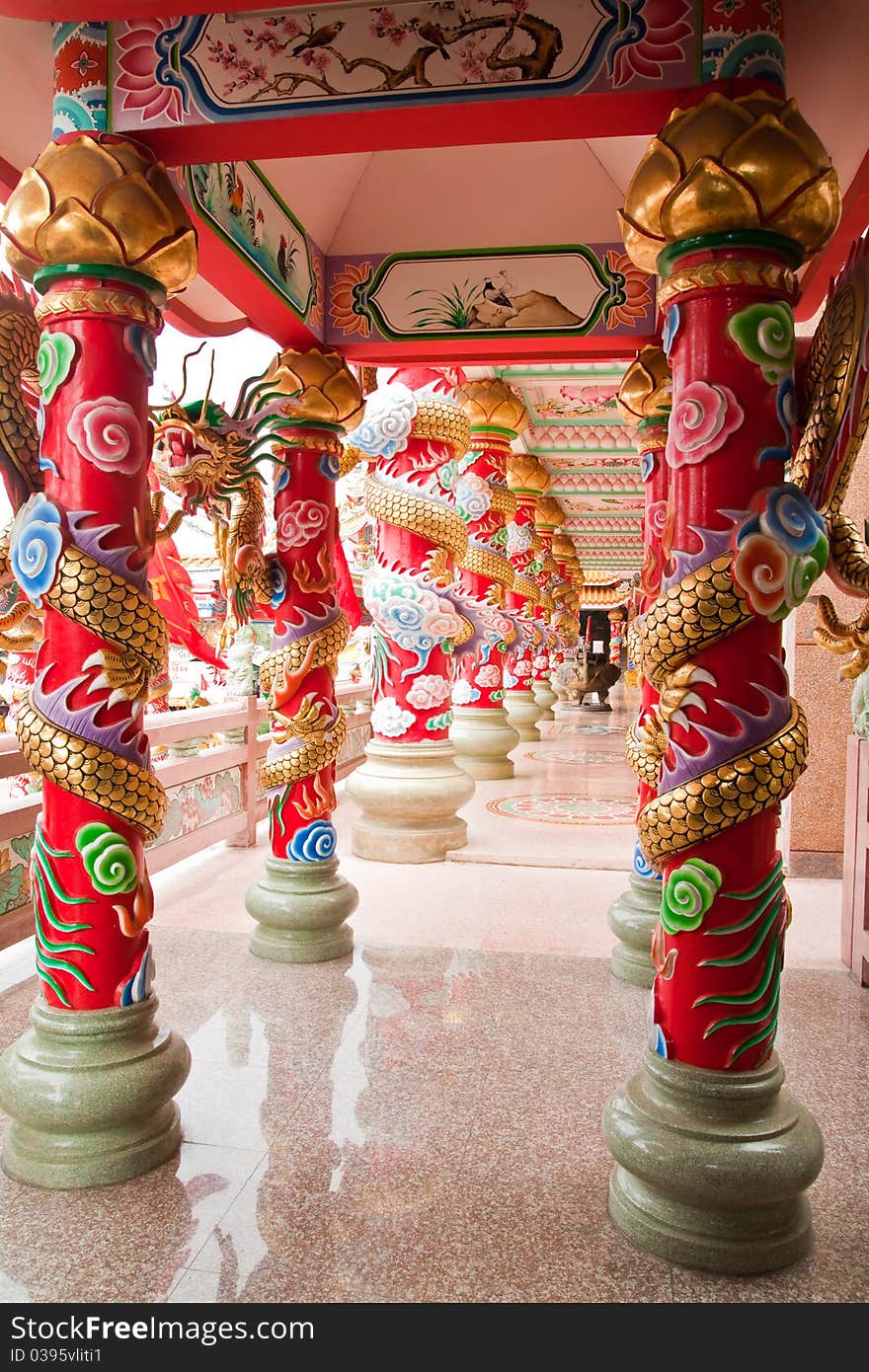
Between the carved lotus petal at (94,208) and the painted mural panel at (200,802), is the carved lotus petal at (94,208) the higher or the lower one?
the higher one

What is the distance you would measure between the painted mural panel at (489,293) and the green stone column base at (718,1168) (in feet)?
8.33

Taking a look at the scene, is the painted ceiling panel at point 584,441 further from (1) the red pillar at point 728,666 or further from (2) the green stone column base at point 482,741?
(1) the red pillar at point 728,666

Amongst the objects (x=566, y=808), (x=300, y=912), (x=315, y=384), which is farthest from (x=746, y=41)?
(x=566, y=808)

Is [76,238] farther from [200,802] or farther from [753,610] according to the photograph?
[200,802]

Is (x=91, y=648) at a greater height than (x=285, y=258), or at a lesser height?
lesser

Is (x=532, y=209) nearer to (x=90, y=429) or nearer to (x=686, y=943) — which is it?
(x=90, y=429)

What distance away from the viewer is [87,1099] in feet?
6.45

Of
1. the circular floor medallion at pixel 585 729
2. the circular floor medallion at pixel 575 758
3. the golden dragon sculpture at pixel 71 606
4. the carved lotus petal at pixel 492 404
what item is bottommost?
the circular floor medallion at pixel 585 729

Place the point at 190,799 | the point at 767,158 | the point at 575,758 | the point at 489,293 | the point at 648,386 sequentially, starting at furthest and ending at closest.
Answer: the point at 575,758 < the point at 190,799 < the point at 489,293 < the point at 648,386 < the point at 767,158

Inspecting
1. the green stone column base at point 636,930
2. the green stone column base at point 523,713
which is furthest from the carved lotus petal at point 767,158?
the green stone column base at point 523,713

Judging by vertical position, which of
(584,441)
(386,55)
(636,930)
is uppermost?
(584,441)

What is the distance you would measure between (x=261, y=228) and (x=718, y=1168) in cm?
276

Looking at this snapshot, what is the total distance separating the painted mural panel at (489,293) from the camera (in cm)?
330

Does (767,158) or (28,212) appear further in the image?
(28,212)
